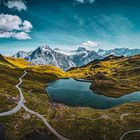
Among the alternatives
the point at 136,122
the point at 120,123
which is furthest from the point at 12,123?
the point at 136,122

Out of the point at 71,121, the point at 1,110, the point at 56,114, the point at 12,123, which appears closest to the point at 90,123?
the point at 71,121

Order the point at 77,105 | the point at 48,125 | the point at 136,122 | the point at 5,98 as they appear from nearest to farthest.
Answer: the point at 48,125
the point at 136,122
the point at 5,98
the point at 77,105

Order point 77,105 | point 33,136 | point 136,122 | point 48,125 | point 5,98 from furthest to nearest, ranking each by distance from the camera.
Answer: point 77,105 → point 5,98 → point 136,122 → point 48,125 → point 33,136

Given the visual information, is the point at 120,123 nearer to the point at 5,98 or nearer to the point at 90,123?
the point at 90,123

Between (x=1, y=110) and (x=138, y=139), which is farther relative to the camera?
(x=1, y=110)

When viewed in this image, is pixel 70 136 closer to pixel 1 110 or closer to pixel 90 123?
pixel 90 123

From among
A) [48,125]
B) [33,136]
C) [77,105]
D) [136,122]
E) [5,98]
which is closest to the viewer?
[33,136]

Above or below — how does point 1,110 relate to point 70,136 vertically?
above

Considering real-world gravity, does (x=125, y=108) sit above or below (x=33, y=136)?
above

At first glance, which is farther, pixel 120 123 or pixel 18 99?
pixel 18 99
